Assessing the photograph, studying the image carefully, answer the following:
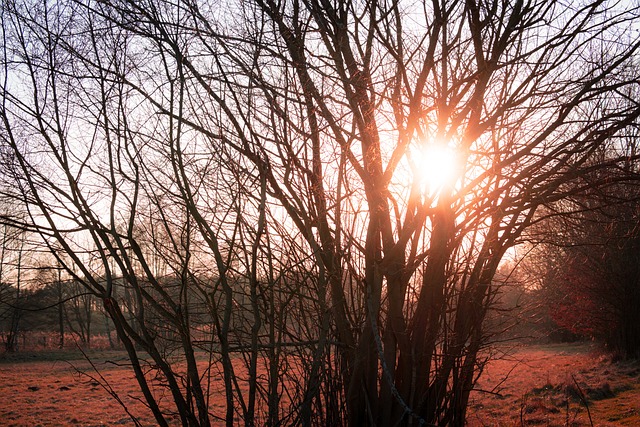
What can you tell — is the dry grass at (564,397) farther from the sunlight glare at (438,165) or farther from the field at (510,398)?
the sunlight glare at (438,165)

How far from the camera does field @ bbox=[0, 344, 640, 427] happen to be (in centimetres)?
1033

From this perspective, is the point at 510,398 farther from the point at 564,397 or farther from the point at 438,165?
the point at 438,165

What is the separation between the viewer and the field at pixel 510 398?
10328 millimetres

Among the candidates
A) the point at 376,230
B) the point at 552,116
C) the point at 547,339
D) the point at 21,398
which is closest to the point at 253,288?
the point at 376,230

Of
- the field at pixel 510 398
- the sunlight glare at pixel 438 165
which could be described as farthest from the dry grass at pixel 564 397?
the sunlight glare at pixel 438 165

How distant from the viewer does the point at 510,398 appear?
1436cm

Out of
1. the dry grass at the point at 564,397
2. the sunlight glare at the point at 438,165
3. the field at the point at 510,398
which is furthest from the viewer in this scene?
the field at the point at 510,398

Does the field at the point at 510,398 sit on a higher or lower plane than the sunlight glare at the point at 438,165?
lower

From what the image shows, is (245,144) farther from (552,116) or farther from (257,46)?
(552,116)

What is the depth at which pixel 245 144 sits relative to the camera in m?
3.65

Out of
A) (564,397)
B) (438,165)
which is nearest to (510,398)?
(564,397)

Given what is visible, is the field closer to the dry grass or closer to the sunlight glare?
the dry grass

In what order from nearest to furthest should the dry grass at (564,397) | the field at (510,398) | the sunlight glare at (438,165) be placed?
the sunlight glare at (438,165)
the dry grass at (564,397)
the field at (510,398)

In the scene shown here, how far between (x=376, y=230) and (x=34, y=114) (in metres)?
2.61
